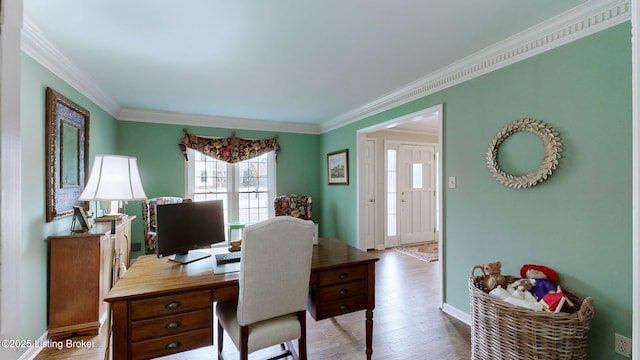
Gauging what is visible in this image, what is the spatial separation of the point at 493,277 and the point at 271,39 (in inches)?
92.6

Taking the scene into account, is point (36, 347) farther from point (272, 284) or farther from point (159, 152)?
point (159, 152)

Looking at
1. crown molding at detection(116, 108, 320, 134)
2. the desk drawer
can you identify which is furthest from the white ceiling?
the desk drawer

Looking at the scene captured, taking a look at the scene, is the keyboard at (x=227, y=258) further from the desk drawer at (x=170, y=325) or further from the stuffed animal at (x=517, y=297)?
the stuffed animal at (x=517, y=297)

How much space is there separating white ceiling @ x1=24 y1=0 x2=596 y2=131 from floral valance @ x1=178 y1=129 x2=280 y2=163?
1208 mm

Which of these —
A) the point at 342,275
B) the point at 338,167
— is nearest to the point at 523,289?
the point at 342,275

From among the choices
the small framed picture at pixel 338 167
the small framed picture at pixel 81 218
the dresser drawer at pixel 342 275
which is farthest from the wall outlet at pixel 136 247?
the dresser drawer at pixel 342 275

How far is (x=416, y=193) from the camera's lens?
5.50 metres

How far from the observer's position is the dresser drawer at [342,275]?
6.09ft

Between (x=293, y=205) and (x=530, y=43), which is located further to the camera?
(x=293, y=205)

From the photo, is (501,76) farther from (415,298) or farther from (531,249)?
(415,298)

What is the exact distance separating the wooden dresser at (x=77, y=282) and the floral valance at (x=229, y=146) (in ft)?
7.41

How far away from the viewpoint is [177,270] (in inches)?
69.6

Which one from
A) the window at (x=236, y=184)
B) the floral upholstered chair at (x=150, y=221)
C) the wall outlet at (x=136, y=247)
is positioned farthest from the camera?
the window at (x=236, y=184)

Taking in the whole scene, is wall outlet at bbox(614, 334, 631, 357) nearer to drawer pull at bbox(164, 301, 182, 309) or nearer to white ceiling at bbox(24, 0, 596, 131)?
white ceiling at bbox(24, 0, 596, 131)
